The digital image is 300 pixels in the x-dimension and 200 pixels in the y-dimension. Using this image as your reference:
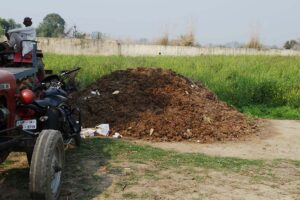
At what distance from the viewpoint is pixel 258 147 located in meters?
8.91

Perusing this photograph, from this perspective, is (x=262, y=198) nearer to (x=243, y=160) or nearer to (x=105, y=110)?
(x=243, y=160)

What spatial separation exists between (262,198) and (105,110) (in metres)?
5.15

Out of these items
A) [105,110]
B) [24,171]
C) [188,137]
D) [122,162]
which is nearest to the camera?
[24,171]

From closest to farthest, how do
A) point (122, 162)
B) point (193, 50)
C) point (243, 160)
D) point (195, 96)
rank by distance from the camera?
point (122, 162), point (243, 160), point (195, 96), point (193, 50)

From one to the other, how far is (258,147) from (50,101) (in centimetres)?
445

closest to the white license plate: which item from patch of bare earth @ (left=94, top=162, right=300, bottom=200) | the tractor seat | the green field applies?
the tractor seat

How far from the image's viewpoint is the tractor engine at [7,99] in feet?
16.0

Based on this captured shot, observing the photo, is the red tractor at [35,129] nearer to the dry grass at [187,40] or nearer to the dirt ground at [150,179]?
the dirt ground at [150,179]

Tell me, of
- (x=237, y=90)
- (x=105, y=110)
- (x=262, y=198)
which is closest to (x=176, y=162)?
(x=262, y=198)

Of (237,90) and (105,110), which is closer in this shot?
(105,110)

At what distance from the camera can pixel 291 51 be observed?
2361cm

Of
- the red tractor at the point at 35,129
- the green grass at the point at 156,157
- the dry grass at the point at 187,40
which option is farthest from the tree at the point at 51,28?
the red tractor at the point at 35,129

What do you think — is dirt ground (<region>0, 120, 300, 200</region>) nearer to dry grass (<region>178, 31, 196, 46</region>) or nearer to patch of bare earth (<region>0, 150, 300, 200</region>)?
patch of bare earth (<region>0, 150, 300, 200</region>)

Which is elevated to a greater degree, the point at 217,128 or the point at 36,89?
the point at 36,89
